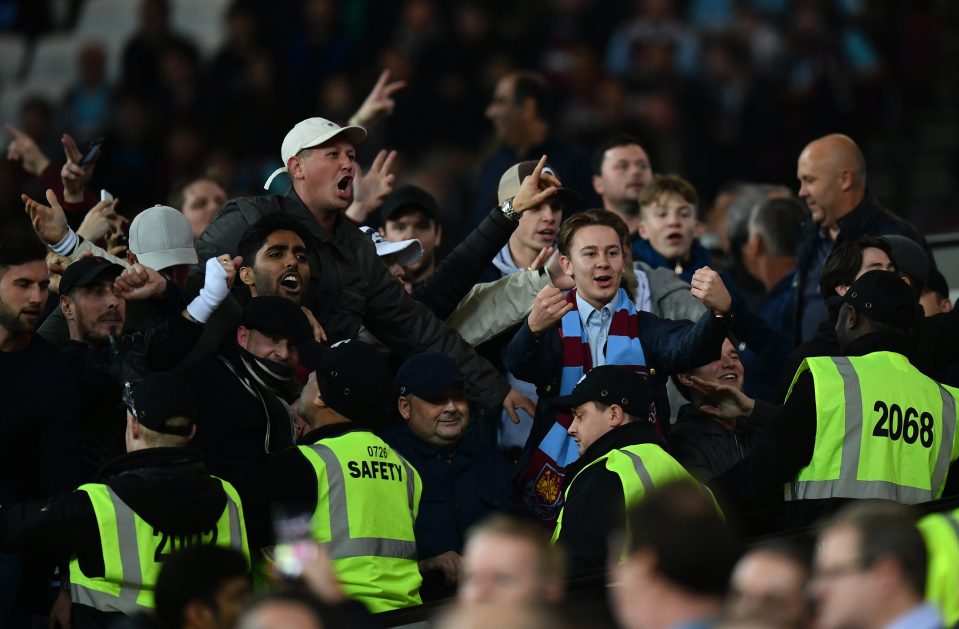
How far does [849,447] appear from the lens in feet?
22.2

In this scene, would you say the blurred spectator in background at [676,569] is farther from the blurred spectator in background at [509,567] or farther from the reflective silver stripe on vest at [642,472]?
the reflective silver stripe on vest at [642,472]

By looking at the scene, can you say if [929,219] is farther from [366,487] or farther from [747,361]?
[366,487]

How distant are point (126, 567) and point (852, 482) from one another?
Result: 2810 mm

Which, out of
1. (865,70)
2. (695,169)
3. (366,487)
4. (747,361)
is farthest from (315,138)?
(865,70)

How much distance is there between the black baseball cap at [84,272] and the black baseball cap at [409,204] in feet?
6.66

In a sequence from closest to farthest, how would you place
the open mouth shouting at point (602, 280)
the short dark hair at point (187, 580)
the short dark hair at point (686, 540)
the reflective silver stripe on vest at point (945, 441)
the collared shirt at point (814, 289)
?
1. the short dark hair at point (686, 540)
2. the short dark hair at point (187, 580)
3. the reflective silver stripe on vest at point (945, 441)
4. the open mouth shouting at point (602, 280)
5. the collared shirt at point (814, 289)

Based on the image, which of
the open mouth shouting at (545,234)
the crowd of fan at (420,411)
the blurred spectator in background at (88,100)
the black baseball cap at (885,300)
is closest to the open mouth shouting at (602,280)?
the crowd of fan at (420,411)

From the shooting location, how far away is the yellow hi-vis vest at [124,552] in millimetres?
6012

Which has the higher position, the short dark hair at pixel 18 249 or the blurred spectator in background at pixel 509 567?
the short dark hair at pixel 18 249

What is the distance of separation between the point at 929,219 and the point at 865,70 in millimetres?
1670

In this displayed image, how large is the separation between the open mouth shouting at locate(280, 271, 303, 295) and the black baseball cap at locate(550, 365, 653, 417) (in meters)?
1.29

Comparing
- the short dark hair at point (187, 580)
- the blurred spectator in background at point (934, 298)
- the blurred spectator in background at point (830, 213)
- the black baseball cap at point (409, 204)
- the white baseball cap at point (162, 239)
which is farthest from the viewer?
the blurred spectator in background at point (830, 213)

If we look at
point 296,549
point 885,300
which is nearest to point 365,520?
point 296,549

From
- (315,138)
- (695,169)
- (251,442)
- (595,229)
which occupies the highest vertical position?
(695,169)
